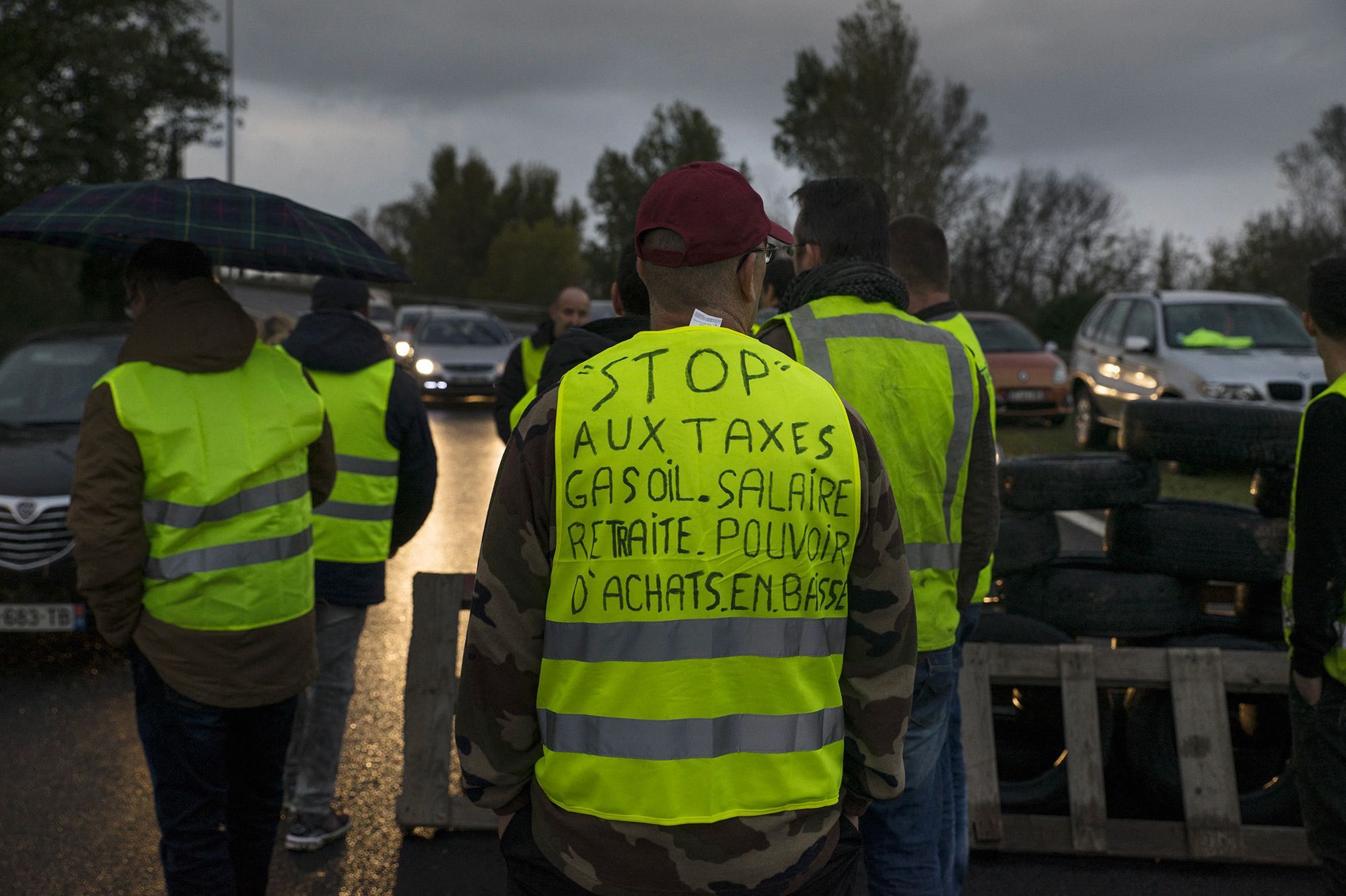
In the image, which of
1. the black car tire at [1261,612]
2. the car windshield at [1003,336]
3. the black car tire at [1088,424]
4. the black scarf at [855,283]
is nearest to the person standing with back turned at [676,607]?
the black scarf at [855,283]

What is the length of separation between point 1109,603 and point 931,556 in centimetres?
208

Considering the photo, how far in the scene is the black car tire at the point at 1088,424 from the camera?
51.2 ft

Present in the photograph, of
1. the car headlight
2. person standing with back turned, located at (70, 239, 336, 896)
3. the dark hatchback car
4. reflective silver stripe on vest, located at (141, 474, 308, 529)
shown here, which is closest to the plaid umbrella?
person standing with back turned, located at (70, 239, 336, 896)

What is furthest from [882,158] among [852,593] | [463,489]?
[852,593]

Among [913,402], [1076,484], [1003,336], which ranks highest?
[913,402]

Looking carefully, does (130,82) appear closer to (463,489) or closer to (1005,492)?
(463,489)

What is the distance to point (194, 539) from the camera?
3.14 metres

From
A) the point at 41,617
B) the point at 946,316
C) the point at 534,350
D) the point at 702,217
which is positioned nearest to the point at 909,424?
the point at 946,316

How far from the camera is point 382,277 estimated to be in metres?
3.69

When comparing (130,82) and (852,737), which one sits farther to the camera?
(130,82)

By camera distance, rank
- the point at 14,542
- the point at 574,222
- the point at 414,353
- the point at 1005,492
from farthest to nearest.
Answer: the point at 574,222 < the point at 414,353 < the point at 14,542 < the point at 1005,492

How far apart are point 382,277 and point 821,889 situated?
7.78 ft

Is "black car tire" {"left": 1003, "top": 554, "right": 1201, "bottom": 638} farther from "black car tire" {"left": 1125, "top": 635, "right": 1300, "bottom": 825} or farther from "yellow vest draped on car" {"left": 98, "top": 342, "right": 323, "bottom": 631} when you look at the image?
"yellow vest draped on car" {"left": 98, "top": 342, "right": 323, "bottom": 631}

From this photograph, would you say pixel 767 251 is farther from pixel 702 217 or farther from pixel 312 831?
pixel 312 831
